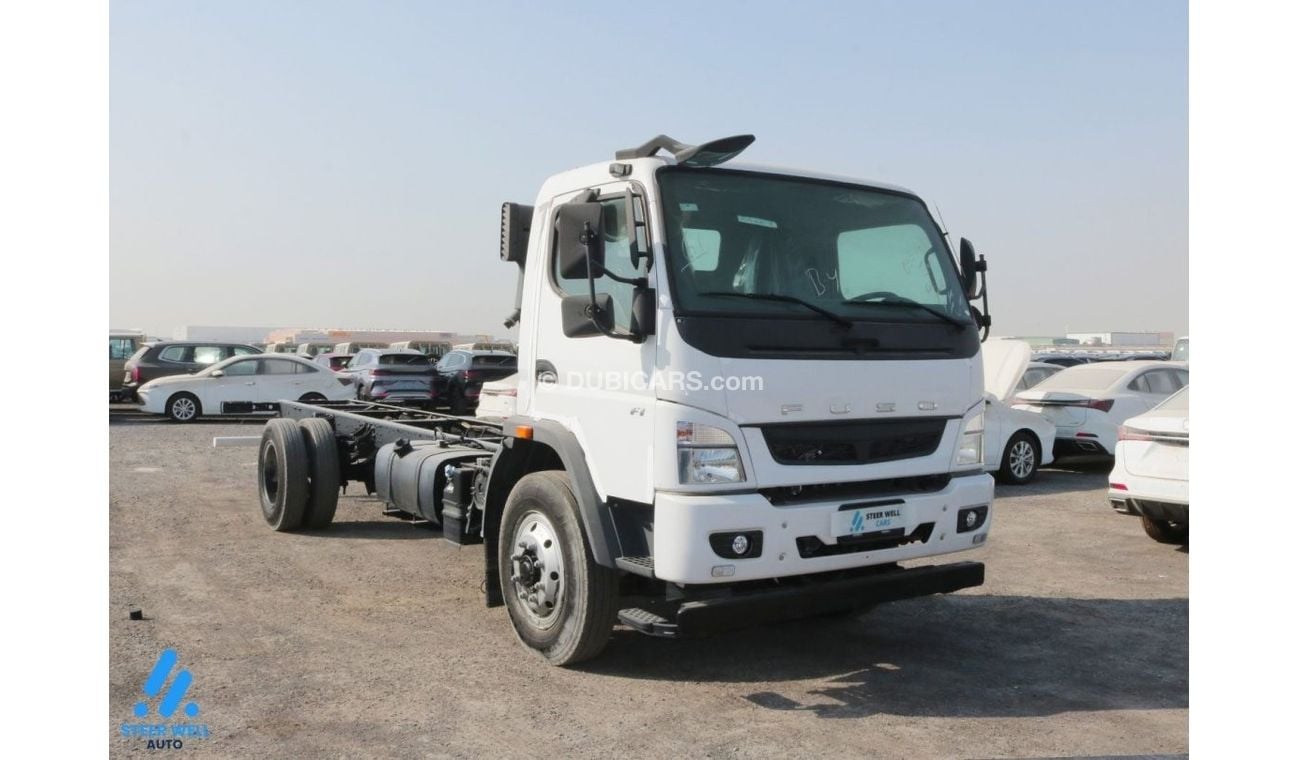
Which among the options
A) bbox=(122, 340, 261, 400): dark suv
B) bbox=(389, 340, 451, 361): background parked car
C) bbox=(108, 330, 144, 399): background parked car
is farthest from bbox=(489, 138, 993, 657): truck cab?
bbox=(389, 340, 451, 361): background parked car

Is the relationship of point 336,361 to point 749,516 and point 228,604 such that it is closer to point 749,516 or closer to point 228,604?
point 228,604

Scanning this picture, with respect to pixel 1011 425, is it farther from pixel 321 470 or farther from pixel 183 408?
pixel 183 408

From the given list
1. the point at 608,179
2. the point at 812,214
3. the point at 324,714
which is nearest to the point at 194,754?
the point at 324,714

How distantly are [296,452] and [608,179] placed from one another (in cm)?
498

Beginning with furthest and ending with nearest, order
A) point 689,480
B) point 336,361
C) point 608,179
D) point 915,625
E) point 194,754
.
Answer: point 336,361 → point 915,625 → point 608,179 → point 689,480 → point 194,754

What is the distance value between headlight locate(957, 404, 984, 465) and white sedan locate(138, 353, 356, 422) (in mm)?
17472

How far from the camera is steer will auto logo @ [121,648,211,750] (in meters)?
4.42

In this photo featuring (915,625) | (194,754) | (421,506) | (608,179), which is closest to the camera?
(194,754)

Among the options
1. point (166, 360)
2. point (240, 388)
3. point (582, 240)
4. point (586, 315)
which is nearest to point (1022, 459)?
point (586, 315)

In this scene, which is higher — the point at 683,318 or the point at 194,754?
the point at 683,318

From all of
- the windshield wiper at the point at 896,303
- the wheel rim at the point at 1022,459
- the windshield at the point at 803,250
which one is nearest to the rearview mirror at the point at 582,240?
the windshield at the point at 803,250

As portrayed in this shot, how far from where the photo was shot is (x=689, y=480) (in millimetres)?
4613

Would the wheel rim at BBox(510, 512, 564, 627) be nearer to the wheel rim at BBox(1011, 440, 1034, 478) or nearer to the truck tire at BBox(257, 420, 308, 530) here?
the truck tire at BBox(257, 420, 308, 530)

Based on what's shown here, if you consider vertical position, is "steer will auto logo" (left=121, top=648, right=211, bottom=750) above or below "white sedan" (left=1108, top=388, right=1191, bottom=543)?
below
